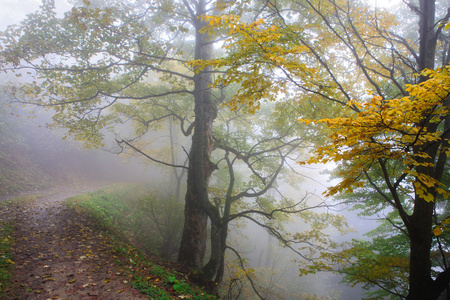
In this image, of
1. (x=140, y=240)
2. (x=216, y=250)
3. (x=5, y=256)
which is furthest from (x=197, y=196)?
(x=140, y=240)

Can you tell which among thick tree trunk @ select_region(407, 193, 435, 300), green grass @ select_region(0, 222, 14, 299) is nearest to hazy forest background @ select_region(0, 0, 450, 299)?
thick tree trunk @ select_region(407, 193, 435, 300)

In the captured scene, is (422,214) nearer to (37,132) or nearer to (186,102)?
(186,102)

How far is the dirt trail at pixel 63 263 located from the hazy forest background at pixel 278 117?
7.40 feet

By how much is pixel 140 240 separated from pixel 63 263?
514 cm

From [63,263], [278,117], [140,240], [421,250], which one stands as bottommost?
[140,240]

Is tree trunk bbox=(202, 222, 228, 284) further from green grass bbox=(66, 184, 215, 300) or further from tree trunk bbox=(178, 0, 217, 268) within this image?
green grass bbox=(66, 184, 215, 300)

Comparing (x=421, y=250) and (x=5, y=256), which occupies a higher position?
(x=421, y=250)

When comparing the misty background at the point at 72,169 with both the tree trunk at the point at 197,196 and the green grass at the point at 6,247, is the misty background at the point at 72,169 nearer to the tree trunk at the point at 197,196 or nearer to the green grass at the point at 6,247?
the green grass at the point at 6,247

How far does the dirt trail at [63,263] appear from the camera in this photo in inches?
→ 131

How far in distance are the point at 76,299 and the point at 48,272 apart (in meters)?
1.06

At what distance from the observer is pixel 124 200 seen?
12898mm

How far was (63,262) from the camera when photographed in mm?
4129

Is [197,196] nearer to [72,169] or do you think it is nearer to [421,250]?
[421,250]

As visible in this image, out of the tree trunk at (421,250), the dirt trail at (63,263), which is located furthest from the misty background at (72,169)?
the dirt trail at (63,263)
